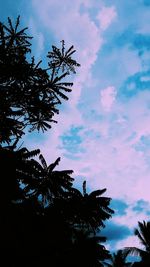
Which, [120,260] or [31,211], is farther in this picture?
[120,260]

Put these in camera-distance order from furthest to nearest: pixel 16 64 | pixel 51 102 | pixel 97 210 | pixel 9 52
Answer: 1. pixel 51 102
2. pixel 9 52
3. pixel 16 64
4. pixel 97 210

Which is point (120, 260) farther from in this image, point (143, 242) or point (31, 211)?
point (31, 211)

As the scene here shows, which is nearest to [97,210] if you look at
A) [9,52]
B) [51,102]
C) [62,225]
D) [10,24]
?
[62,225]

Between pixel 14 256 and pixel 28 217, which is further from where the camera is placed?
pixel 28 217

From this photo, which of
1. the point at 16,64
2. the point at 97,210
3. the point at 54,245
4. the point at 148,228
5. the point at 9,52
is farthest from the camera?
the point at 148,228

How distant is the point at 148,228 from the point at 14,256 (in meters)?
21.8

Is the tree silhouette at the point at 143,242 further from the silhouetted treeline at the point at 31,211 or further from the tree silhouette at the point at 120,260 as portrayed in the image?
the silhouetted treeline at the point at 31,211

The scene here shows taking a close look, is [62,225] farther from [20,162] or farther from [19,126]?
[19,126]

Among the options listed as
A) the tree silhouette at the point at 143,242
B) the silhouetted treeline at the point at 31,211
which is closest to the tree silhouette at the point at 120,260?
the tree silhouette at the point at 143,242

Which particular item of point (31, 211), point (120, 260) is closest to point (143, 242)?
point (120, 260)

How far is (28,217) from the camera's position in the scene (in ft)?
20.0

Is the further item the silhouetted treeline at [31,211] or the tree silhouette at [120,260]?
the tree silhouette at [120,260]

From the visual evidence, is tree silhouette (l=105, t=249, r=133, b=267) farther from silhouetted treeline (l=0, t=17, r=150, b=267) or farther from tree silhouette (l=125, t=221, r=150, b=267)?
silhouetted treeline (l=0, t=17, r=150, b=267)

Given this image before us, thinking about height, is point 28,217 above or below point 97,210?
below
